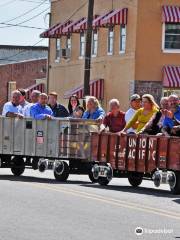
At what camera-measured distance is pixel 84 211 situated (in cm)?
1451

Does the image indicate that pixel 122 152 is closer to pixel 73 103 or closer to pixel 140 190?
pixel 140 190

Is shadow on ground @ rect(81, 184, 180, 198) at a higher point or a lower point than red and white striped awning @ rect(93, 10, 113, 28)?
lower

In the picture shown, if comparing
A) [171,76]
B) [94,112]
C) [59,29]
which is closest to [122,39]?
[171,76]

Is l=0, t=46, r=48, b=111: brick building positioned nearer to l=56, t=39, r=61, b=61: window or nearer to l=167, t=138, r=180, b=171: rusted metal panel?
l=56, t=39, r=61, b=61: window

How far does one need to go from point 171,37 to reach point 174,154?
26.2m

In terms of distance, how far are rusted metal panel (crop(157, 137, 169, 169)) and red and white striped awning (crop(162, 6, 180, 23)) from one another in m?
24.5

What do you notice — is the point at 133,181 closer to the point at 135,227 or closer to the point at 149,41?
the point at 135,227

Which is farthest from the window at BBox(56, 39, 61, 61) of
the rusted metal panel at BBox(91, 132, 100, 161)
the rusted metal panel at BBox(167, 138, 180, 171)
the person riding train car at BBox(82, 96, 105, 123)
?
the rusted metal panel at BBox(167, 138, 180, 171)

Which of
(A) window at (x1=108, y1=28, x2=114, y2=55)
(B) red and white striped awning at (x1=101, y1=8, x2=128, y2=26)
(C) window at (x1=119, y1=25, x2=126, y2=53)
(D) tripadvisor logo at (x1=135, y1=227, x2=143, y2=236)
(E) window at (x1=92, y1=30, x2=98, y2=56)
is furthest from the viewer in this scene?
(E) window at (x1=92, y1=30, x2=98, y2=56)

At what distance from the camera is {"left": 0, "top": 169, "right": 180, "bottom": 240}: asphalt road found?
39.8ft

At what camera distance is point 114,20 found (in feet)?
145

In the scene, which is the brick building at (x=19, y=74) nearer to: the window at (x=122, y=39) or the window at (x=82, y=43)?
the window at (x=82, y=43)

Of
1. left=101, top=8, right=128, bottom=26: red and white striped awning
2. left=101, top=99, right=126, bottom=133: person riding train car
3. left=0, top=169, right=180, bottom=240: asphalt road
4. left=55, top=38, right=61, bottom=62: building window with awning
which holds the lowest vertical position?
left=0, top=169, right=180, bottom=240: asphalt road

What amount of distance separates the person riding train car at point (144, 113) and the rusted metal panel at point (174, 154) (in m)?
1.06
